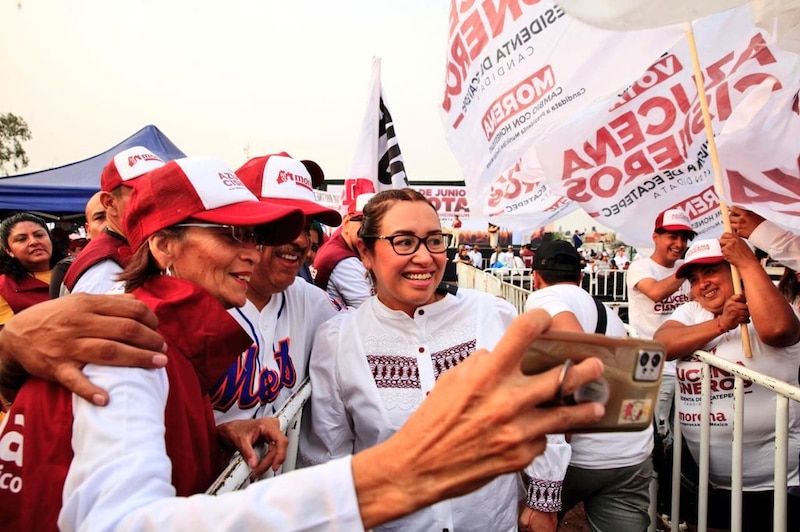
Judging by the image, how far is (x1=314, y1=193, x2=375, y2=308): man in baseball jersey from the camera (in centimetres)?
382

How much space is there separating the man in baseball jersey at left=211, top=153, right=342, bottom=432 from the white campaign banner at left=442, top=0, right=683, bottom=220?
1606mm

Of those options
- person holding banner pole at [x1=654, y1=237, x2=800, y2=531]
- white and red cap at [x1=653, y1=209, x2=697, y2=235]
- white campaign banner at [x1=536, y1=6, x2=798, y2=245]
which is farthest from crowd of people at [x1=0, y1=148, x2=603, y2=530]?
white and red cap at [x1=653, y1=209, x2=697, y2=235]

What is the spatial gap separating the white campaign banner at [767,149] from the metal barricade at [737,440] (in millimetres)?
805

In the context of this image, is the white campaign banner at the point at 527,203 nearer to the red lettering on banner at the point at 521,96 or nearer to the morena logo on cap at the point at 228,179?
the red lettering on banner at the point at 521,96

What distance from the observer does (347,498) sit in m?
0.86

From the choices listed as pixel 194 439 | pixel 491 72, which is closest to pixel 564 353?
pixel 194 439

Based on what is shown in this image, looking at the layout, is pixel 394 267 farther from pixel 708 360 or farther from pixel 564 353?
pixel 708 360

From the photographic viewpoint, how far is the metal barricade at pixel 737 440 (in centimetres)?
206

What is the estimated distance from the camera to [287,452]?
1.93 metres

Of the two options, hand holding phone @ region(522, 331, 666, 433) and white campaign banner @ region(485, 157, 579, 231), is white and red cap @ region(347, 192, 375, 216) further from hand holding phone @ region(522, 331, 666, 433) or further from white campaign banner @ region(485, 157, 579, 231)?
hand holding phone @ region(522, 331, 666, 433)

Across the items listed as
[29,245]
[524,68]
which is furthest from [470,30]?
[29,245]

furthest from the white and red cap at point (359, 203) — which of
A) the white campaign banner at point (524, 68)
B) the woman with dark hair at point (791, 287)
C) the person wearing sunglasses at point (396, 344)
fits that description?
the woman with dark hair at point (791, 287)

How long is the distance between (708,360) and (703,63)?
2052mm

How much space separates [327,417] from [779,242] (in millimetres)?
2466
